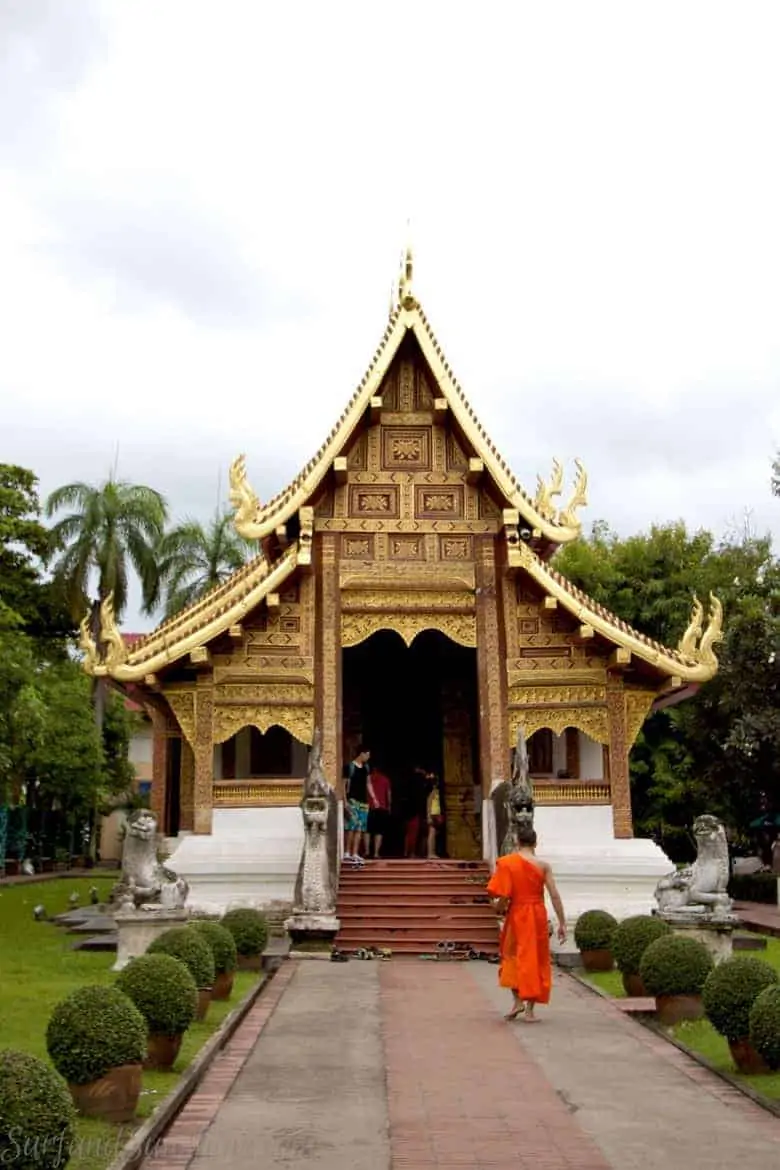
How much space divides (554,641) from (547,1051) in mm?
8324

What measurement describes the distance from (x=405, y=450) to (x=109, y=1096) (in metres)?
11.6

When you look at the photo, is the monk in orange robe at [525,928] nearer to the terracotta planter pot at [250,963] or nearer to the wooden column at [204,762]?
the terracotta planter pot at [250,963]

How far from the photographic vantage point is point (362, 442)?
16547 millimetres

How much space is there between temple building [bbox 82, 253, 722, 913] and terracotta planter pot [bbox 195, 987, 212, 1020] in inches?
232

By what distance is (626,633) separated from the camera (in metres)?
15.6

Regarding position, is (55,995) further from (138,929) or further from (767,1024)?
(767,1024)

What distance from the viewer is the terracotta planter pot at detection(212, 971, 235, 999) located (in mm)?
10055

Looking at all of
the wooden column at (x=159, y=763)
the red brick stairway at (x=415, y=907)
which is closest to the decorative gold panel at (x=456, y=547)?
the red brick stairway at (x=415, y=907)

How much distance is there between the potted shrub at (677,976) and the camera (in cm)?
893

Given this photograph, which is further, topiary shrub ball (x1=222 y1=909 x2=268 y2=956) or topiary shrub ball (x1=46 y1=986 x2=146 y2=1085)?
topiary shrub ball (x1=222 y1=909 x2=268 y2=956)

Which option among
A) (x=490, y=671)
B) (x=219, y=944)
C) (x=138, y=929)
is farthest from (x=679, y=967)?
(x=490, y=671)

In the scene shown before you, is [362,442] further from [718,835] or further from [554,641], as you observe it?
[718,835]

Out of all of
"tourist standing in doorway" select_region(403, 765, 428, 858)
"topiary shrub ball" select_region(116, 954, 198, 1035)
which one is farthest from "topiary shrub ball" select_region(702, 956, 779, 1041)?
"tourist standing in doorway" select_region(403, 765, 428, 858)

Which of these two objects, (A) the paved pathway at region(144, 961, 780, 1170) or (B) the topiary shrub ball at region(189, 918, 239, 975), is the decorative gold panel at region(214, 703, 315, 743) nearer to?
(B) the topiary shrub ball at region(189, 918, 239, 975)
